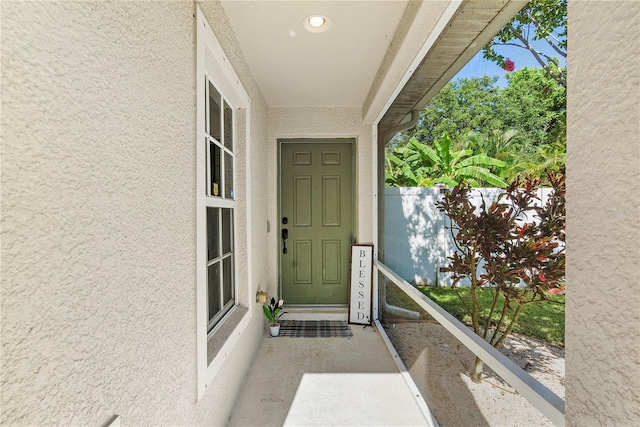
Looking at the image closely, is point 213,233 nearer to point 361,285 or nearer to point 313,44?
point 313,44

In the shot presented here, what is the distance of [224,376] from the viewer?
1.81m

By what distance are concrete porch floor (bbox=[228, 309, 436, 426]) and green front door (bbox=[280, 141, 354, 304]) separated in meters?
0.87

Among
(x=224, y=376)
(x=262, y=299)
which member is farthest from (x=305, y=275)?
(x=224, y=376)

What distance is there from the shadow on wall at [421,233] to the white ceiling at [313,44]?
114 cm

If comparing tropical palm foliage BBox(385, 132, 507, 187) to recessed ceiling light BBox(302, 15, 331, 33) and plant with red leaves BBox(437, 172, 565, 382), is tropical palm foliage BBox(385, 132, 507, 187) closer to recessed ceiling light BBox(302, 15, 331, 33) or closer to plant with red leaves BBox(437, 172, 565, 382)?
plant with red leaves BBox(437, 172, 565, 382)

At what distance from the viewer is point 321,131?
3646 millimetres

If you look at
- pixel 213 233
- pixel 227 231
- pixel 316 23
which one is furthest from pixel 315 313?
pixel 316 23

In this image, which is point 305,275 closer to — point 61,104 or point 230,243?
point 230,243

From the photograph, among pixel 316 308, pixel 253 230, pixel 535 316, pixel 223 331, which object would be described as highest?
pixel 253 230

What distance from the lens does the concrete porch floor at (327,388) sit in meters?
1.90

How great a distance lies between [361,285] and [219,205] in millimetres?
2148

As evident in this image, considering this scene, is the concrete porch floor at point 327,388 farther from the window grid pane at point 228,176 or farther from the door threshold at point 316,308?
the window grid pane at point 228,176

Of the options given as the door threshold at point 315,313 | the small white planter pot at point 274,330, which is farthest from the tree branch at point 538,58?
the door threshold at point 315,313

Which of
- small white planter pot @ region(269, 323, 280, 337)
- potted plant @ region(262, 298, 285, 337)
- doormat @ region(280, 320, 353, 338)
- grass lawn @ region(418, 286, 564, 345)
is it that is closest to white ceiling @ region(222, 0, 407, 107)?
grass lawn @ region(418, 286, 564, 345)
